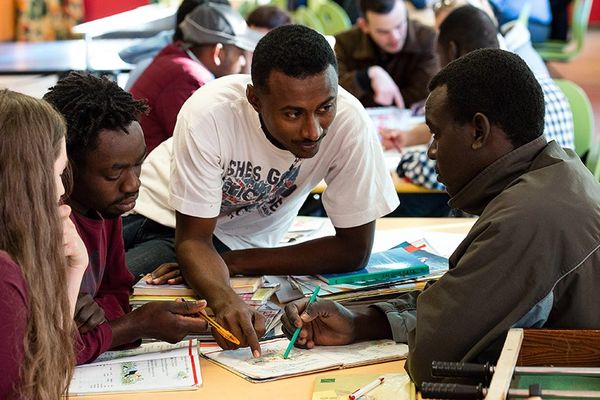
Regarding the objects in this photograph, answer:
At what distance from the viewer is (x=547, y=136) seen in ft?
11.6

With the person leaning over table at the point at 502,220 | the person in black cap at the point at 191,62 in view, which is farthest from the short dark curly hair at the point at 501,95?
the person in black cap at the point at 191,62

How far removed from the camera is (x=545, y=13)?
25.7 ft

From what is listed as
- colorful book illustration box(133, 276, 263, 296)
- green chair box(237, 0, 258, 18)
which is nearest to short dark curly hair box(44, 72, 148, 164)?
colorful book illustration box(133, 276, 263, 296)

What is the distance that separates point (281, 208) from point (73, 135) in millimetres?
688

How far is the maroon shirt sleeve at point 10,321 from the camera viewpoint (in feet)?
5.10

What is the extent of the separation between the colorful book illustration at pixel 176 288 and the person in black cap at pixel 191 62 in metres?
1.30

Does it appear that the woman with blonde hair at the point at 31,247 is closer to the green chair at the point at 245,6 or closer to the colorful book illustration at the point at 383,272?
the colorful book illustration at the point at 383,272

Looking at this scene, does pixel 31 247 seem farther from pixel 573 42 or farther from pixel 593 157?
pixel 573 42

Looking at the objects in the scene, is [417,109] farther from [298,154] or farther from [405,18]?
[298,154]

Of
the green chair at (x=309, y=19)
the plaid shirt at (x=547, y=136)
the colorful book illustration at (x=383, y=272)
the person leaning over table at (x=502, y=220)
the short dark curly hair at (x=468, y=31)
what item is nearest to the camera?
the person leaning over table at (x=502, y=220)

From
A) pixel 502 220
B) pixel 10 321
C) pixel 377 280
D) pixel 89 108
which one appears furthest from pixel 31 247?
pixel 377 280

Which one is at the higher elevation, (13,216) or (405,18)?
(13,216)

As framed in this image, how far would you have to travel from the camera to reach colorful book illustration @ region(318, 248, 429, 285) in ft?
7.81

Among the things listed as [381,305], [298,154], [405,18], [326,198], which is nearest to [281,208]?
[326,198]
